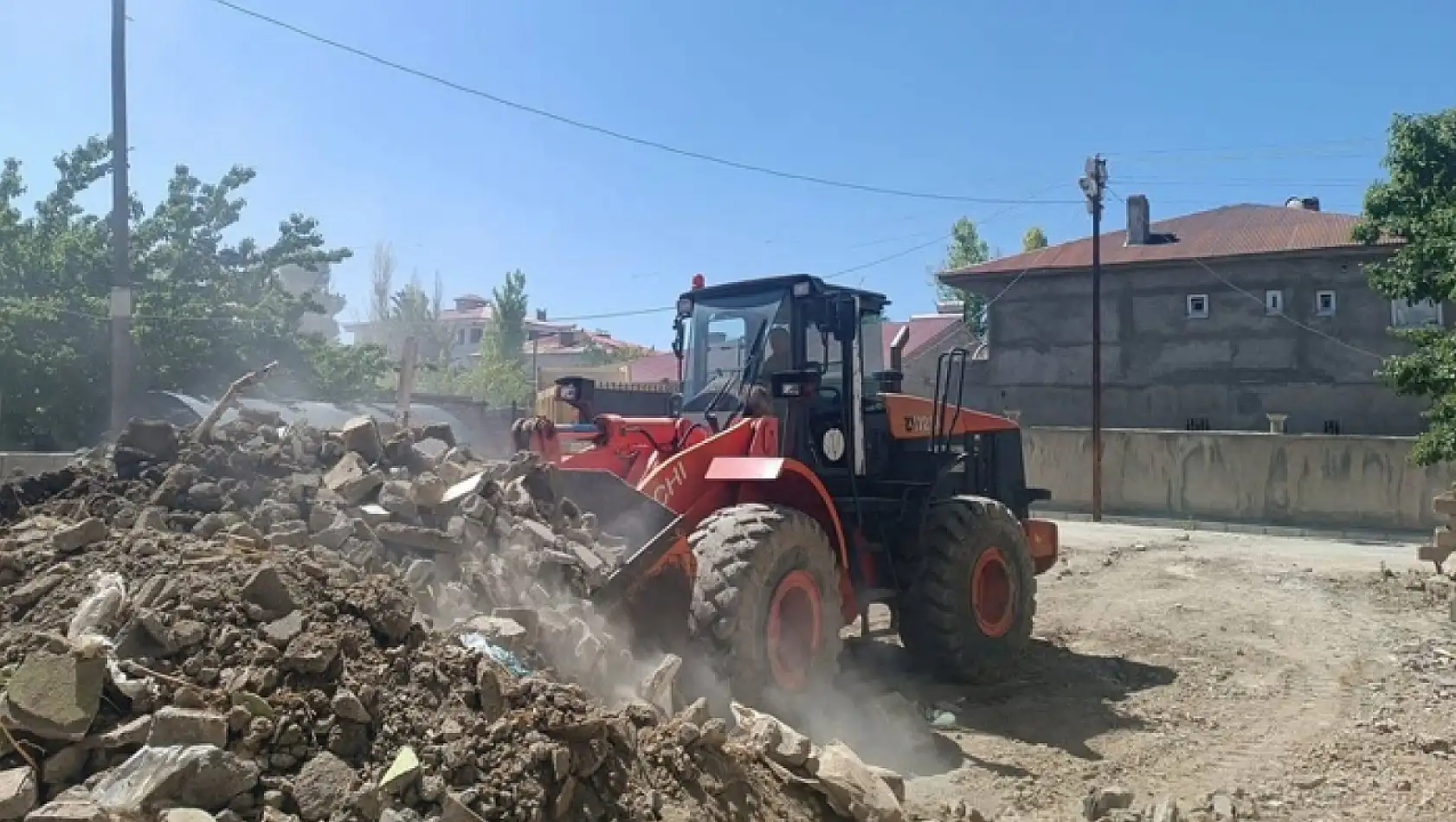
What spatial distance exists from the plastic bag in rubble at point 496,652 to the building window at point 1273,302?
27455 mm

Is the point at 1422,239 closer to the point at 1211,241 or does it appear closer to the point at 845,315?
the point at 845,315

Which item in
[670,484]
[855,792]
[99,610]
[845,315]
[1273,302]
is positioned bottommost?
[855,792]

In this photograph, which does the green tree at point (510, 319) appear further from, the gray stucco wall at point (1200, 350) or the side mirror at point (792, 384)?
the side mirror at point (792, 384)

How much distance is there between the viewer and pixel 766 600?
541cm

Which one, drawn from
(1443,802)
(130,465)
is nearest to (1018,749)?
(1443,802)

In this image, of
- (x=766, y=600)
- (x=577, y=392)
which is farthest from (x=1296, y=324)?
(x=766, y=600)

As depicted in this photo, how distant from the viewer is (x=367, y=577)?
13.9ft

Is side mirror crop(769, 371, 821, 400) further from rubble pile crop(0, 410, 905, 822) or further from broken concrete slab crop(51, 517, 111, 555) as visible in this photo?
broken concrete slab crop(51, 517, 111, 555)

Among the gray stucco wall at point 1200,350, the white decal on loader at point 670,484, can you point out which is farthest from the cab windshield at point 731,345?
the gray stucco wall at point 1200,350

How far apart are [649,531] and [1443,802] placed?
3.95 metres

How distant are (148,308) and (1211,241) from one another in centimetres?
2523

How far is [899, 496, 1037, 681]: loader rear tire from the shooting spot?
699cm

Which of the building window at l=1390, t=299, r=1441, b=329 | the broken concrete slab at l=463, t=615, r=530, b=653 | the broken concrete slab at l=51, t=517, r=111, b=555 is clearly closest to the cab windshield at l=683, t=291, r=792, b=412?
the broken concrete slab at l=463, t=615, r=530, b=653

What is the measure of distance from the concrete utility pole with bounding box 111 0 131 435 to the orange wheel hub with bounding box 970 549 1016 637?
36.5 feet
